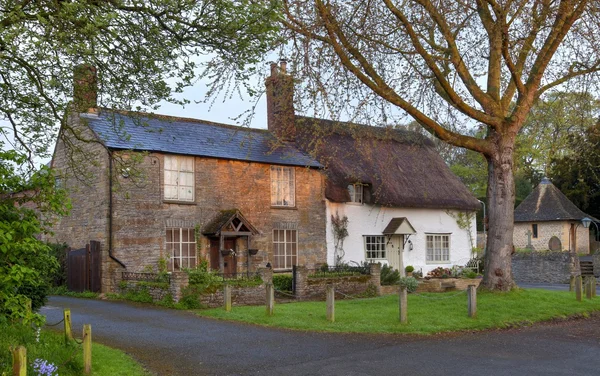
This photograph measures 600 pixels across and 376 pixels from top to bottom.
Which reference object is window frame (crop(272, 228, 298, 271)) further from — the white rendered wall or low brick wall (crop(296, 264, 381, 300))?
low brick wall (crop(296, 264, 381, 300))

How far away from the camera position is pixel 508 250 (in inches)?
707

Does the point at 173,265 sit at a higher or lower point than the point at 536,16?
lower

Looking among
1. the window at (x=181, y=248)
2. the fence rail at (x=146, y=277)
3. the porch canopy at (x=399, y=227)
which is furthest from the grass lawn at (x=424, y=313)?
the porch canopy at (x=399, y=227)

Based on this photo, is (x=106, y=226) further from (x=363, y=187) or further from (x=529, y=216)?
(x=529, y=216)

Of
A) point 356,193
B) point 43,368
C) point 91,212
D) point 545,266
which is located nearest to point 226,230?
point 91,212

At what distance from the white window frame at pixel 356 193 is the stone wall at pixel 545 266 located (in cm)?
1100

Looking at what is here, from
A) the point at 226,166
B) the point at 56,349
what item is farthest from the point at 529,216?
the point at 56,349

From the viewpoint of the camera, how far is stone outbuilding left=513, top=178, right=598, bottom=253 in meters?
42.9

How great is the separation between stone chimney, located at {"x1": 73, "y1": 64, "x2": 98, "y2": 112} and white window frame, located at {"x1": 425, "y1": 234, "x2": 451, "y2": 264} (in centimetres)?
2241

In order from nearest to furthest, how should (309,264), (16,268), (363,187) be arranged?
(16,268)
(309,264)
(363,187)

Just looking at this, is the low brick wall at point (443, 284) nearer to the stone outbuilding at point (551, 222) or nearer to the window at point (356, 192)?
the window at point (356, 192)

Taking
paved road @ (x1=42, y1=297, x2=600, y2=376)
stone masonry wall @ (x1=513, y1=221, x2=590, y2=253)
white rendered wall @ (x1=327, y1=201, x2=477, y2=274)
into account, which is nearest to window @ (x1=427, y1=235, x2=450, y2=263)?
white rendered wall @ (x1=327, y1=201, x2=477, y2=274)

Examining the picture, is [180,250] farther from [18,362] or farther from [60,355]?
[18,362]

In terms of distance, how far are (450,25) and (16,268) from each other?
12.9 meters
